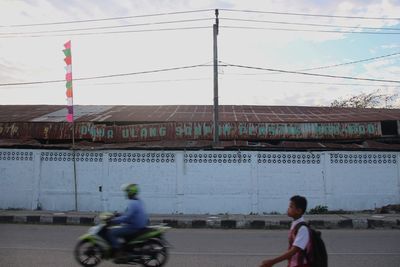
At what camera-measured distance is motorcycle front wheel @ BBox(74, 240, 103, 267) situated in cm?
668

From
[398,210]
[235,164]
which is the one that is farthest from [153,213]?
[398,210]

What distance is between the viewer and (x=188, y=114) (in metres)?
17.0

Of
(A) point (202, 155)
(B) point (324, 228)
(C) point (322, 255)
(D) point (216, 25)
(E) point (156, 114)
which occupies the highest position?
(D) point (216, 25)

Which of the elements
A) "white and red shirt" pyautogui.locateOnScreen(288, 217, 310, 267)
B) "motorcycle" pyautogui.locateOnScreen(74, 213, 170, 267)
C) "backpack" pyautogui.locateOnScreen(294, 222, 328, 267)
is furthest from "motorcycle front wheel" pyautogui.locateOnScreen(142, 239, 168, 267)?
"backpack" pyautogui.locateOnScreen(294, 222, 328, 267)

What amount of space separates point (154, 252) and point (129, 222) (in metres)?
0.61

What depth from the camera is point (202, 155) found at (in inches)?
551

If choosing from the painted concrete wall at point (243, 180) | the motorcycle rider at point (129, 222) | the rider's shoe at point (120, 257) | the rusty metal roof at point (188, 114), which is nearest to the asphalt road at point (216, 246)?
the rider's shoe at point (120, 257)

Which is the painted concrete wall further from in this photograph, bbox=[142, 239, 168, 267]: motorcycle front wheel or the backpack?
the backpack

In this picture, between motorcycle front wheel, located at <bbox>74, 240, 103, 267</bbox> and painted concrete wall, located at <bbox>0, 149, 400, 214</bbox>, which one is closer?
motorcycle front wheel, located at <bbox>74, 240, 103, 267</bbox>

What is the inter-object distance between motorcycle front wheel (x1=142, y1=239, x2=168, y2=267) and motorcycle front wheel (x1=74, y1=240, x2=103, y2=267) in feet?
2.31

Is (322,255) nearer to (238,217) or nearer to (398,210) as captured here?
(238,217)

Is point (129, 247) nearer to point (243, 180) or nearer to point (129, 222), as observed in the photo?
point (129, 222)

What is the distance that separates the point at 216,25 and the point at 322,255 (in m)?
12.5

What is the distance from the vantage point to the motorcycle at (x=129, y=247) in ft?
21.5
